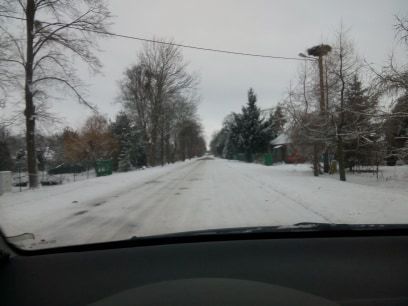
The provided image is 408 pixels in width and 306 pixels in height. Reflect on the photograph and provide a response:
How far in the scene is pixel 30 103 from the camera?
2298cm

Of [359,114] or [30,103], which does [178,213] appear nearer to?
[359,114]

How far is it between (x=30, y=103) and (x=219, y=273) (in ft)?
73.3

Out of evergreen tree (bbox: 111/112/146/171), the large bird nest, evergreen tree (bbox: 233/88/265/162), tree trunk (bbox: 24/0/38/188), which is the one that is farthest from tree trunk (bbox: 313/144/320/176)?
evergreen tree (bbox: 111/112/146/171)

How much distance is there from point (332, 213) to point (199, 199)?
16.2ft

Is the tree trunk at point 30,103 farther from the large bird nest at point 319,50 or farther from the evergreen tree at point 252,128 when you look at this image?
the evergreen tree at point 252,128

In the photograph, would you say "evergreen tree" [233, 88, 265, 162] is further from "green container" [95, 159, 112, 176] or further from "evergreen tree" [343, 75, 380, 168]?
"evergreen tree" [343, 75, 380, 168]

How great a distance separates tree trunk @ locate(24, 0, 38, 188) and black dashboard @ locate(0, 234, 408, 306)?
21249 mm

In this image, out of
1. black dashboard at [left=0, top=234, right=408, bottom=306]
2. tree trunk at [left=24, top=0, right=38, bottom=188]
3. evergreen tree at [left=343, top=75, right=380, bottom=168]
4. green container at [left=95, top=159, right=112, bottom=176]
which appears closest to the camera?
black dashboard at [left=0, top=234, right=408, bottom=306]

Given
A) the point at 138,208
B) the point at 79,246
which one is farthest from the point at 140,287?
the point at 138,208

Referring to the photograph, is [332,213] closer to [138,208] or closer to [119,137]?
[138,208]

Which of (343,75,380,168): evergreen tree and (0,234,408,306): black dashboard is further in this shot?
(343,75,380,168): evergreen tree

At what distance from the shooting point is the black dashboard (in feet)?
8.38

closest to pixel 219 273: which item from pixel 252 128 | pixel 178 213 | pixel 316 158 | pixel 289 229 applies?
pixel 289 229

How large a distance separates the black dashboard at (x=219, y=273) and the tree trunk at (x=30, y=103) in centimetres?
2125
